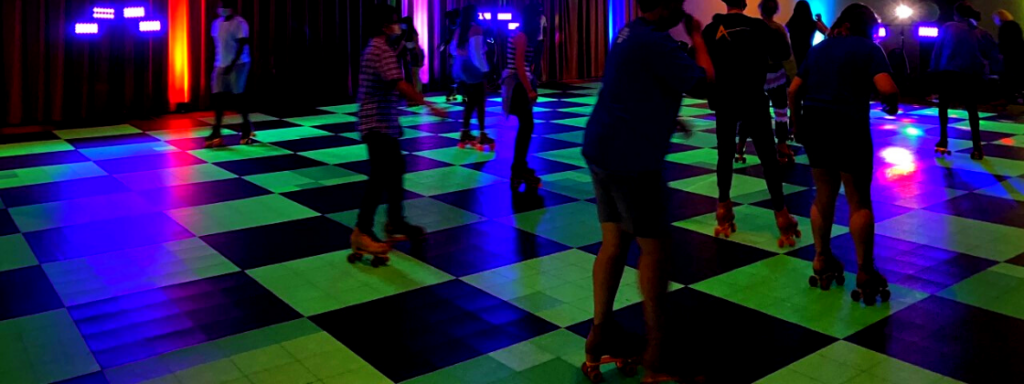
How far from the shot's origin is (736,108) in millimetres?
5953

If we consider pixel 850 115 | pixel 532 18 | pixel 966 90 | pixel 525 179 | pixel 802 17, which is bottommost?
Answer: pixel 525 179

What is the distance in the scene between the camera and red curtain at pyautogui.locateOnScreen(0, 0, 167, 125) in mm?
12438

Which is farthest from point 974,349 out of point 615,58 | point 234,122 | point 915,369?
point 234,122

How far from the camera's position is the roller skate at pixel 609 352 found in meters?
3.79

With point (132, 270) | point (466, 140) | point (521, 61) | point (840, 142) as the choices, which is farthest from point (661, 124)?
point (466, 140)

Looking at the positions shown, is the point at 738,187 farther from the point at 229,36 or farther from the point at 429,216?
the point at 229,36

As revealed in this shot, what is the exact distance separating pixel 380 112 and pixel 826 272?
2.85 metres

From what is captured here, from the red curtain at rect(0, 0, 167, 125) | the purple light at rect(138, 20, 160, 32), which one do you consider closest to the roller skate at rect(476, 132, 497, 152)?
the red curtain at rect(0, 0, 167, 125)

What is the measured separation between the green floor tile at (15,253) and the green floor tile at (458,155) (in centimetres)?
434

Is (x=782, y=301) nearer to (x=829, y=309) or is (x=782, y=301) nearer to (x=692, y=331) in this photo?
(x=829, y=309)

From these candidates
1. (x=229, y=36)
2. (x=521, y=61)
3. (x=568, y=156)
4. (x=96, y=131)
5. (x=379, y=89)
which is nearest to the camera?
(x=379, y=89)

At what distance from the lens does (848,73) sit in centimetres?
459

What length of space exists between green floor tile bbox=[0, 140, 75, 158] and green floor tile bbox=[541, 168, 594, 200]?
6042 mm

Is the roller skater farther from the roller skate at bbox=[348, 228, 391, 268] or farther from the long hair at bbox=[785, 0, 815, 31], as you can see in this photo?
the long hair at bbox=[785, 0, 815, 31]
